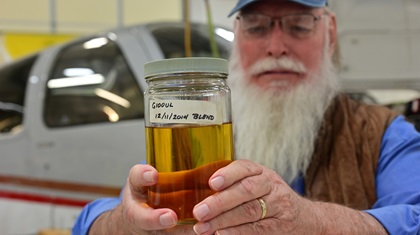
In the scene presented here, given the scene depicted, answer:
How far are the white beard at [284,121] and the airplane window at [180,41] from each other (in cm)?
127

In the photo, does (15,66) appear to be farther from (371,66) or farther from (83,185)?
(371,66)

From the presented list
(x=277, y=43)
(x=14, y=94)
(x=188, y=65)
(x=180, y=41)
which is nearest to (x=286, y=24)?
(x=277, y=43)

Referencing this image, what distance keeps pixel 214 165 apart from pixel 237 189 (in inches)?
1.3

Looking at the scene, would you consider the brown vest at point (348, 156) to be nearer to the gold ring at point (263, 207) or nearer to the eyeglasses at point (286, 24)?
the eyeglasses at point (286, 24)

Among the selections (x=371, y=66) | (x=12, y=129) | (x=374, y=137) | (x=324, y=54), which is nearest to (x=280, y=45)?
(x=324, y=54)

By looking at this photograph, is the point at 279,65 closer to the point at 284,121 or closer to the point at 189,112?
the point at 284,121

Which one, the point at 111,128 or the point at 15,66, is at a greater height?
the point at 15,66

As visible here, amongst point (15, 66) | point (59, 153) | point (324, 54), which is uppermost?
point (15, 66)

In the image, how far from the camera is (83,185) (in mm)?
2113

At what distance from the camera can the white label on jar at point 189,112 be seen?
44 centimetres

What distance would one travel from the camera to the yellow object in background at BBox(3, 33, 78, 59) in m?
4.35

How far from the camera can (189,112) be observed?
0.44 metres

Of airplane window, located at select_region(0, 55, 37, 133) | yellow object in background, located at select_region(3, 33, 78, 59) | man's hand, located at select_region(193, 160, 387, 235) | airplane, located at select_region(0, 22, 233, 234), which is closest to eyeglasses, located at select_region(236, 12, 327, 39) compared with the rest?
man's hand, located at select_region(193, 160, 387, 235)

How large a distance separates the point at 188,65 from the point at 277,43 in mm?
460
